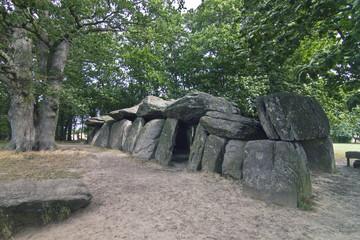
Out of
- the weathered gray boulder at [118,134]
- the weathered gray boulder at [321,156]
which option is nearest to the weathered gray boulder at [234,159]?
the weathered gray boulder at [321,156]

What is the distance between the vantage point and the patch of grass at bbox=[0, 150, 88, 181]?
511cm

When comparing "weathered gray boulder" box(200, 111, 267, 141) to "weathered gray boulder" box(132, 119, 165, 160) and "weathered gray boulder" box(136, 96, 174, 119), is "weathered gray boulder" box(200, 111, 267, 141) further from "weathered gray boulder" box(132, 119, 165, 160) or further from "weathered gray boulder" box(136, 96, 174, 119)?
"weathered gray boulder" box(136, 96, 174, 119)

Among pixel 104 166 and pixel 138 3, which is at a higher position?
pixel 138 3

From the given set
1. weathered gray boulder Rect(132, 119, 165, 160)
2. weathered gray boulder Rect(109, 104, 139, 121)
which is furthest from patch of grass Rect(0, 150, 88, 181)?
weathered gray boulder Rect(109, 104, 139, 121)

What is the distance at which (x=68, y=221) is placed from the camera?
3248mm

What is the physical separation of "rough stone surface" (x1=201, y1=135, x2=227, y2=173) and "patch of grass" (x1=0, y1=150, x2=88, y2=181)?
3714 mm

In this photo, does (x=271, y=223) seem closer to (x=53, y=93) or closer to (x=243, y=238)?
(x=243, y=238)

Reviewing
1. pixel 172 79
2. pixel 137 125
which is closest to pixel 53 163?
pixel 137 125

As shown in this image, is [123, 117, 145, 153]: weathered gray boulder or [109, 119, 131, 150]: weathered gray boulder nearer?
[123, 117, 145, 153]: weathered gray boulder

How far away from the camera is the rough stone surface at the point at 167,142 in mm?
7825

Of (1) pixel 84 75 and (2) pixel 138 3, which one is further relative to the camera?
(1) pixel 84 75

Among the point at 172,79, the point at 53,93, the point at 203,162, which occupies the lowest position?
the point at 203,162

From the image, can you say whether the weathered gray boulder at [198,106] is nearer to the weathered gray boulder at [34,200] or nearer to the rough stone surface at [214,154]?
the rough stone surface at [214,154]

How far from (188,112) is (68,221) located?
17.2ft
